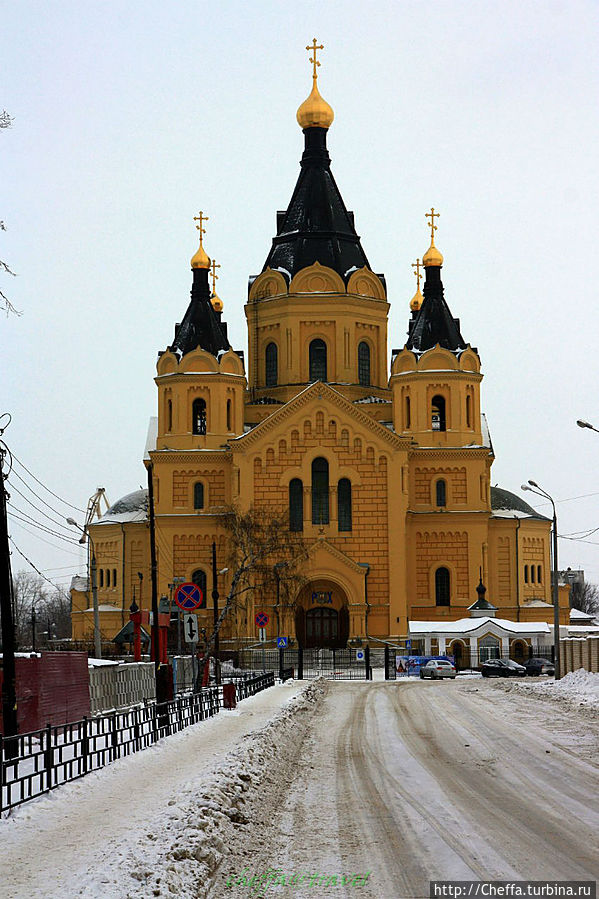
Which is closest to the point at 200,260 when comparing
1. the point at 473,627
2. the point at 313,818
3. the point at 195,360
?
the point at 195,360

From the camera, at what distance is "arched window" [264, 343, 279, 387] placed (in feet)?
222

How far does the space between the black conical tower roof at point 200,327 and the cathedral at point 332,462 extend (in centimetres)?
9

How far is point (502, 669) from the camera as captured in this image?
170ft

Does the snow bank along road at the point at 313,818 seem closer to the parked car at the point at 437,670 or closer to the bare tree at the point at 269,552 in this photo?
the parked car at the point at 437,670

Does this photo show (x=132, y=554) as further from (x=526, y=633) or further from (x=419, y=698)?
(x=419, y=698)

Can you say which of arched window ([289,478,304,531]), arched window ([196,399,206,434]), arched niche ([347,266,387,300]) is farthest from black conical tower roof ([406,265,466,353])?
arched window ([196,399,206,434])

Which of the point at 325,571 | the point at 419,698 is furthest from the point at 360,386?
the point at 419,698

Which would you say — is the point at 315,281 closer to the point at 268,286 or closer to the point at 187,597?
the point at 268,286

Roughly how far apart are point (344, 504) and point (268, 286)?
12876 mm

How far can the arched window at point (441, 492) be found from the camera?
211ft

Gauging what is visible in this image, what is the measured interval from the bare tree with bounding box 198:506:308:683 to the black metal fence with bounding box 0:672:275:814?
86.4 ft

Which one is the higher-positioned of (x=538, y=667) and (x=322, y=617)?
(x=322, y=617)

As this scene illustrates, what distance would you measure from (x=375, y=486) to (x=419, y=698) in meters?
27.0

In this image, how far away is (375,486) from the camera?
6184 cm
